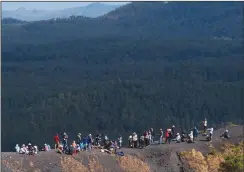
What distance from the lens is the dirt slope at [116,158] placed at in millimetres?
31016

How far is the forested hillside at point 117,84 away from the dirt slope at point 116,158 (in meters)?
38.7

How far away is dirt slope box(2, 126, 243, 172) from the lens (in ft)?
102

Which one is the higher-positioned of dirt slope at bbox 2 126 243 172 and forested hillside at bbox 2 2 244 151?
dirt slope at bbox 2 126 243 172

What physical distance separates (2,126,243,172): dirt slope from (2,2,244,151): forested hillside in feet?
127

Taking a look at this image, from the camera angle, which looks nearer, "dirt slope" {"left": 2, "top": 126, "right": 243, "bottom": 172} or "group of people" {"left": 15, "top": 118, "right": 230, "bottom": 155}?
"dirt slope" {"left": 2, "top": 126, "right": 243, "bottom": 172}

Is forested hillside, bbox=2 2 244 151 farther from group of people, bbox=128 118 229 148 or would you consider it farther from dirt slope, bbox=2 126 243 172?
dirt slope, bbox=2 126 243 172

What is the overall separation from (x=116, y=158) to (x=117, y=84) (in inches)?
2921

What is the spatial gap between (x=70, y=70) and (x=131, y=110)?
2182 inches

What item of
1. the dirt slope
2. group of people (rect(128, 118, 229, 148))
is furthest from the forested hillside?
the dirt slope

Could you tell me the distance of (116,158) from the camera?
107ft

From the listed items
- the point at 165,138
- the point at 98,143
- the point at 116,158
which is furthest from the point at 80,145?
the point at 165,138

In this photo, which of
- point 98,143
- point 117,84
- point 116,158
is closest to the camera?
point 116,158

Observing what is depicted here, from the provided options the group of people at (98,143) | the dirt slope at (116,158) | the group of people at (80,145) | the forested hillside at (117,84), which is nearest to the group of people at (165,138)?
the group of people at (98,143)

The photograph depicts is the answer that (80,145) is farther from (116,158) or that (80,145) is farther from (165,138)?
(165,138)
